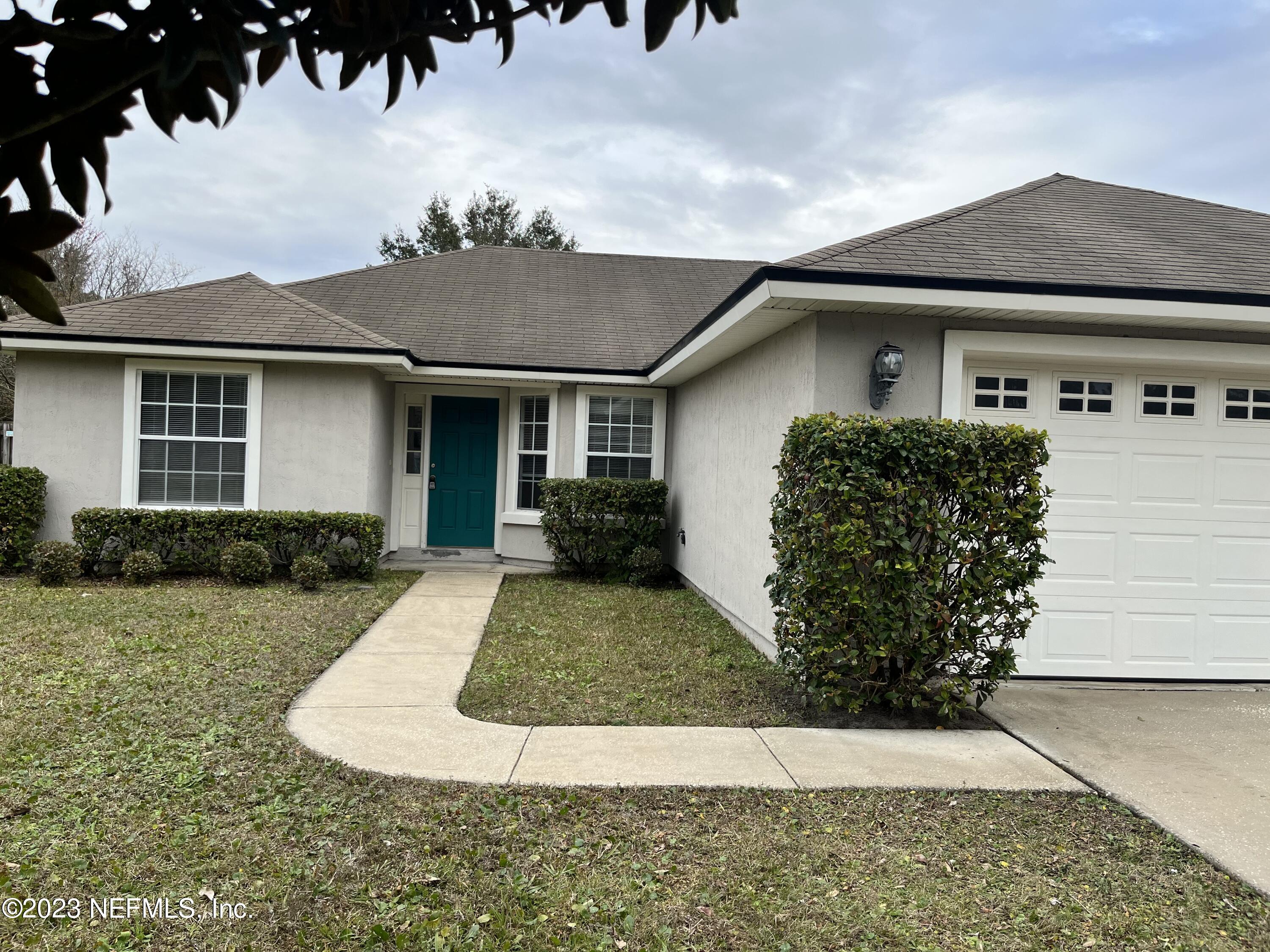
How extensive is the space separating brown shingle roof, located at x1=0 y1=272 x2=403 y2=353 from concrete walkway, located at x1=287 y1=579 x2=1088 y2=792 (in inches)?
219

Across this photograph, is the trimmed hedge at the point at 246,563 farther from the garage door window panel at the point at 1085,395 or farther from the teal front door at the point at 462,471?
the garage door window panel at the point at 1085,395

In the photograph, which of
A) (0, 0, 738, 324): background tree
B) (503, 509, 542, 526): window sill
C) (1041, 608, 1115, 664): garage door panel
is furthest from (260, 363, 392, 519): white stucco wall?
(0, 0, 738, 324): background tree

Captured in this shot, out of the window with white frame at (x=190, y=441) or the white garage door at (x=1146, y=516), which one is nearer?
the white garage door at (x=1146, y=516)

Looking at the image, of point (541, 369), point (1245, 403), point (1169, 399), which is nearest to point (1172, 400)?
point (1169, 399)

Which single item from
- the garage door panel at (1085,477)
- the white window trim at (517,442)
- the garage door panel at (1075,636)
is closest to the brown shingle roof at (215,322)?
the white window trim at (517,442)

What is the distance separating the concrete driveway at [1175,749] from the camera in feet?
11.7

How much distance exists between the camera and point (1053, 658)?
595cm

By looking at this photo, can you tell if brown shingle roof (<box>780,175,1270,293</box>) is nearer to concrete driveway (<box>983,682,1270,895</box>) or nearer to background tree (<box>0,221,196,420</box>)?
concrete driveway (<box>983,682,1270,895</box>)

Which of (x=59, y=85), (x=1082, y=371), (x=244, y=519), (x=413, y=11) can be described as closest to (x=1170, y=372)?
(x=1082, y=371)

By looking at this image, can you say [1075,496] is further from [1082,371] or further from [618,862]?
[618,862]

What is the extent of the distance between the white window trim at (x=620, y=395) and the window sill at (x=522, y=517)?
910 mm

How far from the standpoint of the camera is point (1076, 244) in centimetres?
608

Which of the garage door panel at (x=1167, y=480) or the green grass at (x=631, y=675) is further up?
the garage door panel at (x=1167, y=480)

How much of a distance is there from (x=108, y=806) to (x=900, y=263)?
17.3ft
